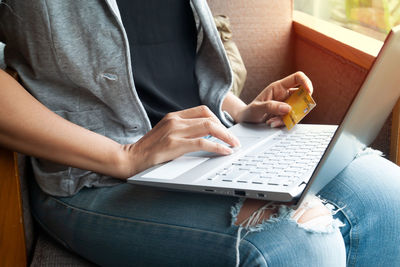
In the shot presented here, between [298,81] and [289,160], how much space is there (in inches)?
11.1

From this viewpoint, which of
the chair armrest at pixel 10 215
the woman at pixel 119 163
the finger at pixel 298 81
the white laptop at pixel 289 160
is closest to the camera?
the white laptop at pixel 289 160

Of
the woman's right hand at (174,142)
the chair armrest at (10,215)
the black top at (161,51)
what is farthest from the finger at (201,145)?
the chair armrest at (10,215)

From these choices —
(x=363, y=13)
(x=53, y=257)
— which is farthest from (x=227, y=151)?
(x=363, y=13)

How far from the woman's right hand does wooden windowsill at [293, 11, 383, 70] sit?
493 mm

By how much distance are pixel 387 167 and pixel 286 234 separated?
0.35m

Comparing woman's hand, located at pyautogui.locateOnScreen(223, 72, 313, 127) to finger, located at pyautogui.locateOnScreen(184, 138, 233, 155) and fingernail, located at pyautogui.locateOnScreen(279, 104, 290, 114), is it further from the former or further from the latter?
finger, located at pyautogui.locateOnScreen(184, 138, 233, 155)

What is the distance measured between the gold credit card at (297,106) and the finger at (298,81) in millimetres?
13

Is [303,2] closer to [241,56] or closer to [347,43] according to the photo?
[241,56]

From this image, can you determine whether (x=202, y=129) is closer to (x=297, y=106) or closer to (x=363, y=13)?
(x=297, y=106)

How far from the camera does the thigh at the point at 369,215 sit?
0.83 meters

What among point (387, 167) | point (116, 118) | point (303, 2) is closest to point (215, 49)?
point (116, 118)

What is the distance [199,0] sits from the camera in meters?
1.05

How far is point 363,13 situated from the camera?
1.59 m

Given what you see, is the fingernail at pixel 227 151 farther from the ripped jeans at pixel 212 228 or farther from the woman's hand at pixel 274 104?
the woman's hand at pixel 274 104
